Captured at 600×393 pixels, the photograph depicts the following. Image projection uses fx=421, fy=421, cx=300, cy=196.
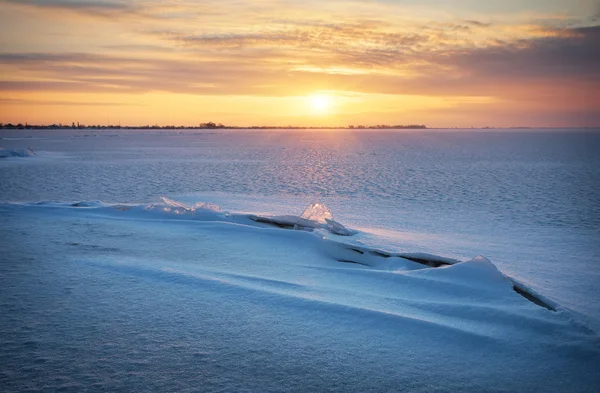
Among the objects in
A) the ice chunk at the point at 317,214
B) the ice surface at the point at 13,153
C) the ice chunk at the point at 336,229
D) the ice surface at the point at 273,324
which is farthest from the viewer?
the ice surface at the point at 13,153

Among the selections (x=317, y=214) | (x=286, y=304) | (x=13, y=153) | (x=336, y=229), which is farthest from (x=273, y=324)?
(x=13, y=153)

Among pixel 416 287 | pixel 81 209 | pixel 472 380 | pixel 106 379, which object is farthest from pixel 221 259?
pixel 81 209

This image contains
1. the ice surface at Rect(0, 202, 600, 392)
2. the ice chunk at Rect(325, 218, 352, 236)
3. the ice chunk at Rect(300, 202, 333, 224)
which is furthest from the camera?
the ice chunk at Rect(300, 202, 333, 224)

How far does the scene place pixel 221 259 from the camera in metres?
6.91

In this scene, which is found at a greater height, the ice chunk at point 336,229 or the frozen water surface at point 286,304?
the ice chunk at point 336,229

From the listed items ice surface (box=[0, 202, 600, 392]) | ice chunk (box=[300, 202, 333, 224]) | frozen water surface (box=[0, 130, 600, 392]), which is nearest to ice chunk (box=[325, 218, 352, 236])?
frozen water surface (box=[0, 130, 600, 392])

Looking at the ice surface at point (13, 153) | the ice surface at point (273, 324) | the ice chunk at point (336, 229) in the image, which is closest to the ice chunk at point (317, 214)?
the ice chunk at point (336, 229)

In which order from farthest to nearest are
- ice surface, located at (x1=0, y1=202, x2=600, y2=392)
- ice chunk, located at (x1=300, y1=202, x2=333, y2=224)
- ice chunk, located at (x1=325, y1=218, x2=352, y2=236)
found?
ice chunk, located at (x1=300, y1=202, x2=333, y2=224), ice chunk, located at (x1=325, y1=218, x2=352, y2=236), ice surface, located at (x1=0, y1=202, x2=600, y2=392)

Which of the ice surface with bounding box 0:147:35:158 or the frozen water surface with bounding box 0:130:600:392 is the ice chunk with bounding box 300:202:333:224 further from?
the ice surface with bounding box 0:147:35:158

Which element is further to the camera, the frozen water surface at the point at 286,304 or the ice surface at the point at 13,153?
the ice surface at the point at 13,153

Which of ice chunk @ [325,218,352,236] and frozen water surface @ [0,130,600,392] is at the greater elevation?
ice chunk @ [325,218,352,236]

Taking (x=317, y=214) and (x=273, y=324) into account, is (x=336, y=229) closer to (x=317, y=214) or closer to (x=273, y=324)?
(x=317, y=214)

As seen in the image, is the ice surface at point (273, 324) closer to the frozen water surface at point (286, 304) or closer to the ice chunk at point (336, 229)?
the frozen water surface at point (286, 304)

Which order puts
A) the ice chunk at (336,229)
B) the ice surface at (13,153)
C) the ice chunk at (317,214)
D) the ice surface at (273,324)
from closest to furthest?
1. the ice surface at (273,324)
2. the ice chunk at (336,229)
3. the ice chunk at (317,214)
4. the ice surface at (13,153)
